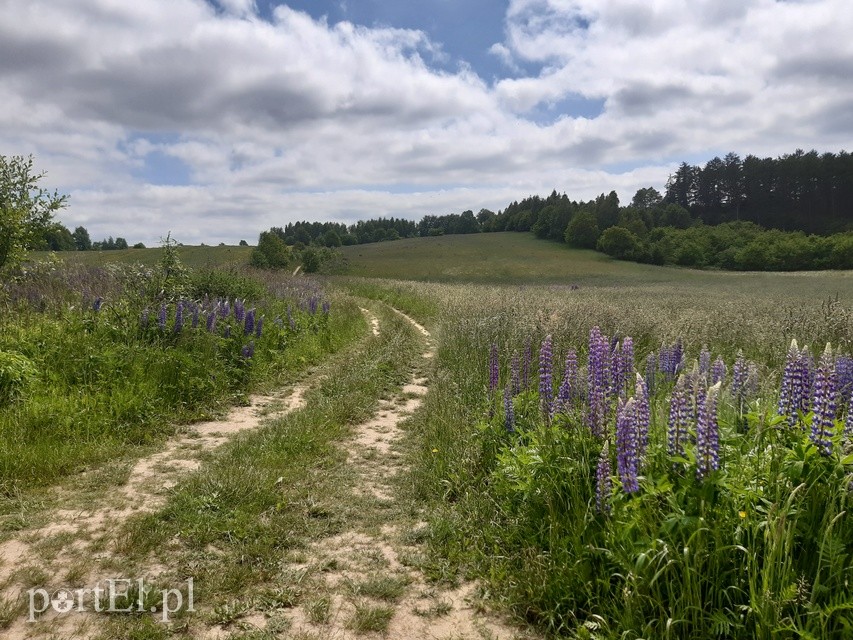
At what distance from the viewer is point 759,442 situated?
3264mm

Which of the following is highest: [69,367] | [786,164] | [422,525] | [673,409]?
[786,164]

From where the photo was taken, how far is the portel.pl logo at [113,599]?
10.8ft

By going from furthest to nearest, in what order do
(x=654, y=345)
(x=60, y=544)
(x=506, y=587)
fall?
(x=654, y=345) < (x=60, y=544) < (x=506, y=587)

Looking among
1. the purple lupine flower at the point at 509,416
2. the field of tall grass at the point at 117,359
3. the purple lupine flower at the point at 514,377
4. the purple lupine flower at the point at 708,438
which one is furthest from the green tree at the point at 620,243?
the purple lupine flower at the point at 708,438

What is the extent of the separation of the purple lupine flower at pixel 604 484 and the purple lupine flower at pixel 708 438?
0.56 meters

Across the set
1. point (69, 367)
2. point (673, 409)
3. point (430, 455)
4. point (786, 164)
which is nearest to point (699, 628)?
point (673, 409)

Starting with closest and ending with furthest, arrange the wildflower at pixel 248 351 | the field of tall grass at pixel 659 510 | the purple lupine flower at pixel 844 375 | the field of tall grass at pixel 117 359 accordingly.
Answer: the field of tall grass at pixel 659 510
the purple lupine flower at pixel 844 375
the field of tall grass at pixel 117 359
the wildflower at pixel 248 351

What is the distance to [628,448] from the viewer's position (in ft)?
10.6

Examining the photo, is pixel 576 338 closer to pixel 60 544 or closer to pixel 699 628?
pixel 699 628

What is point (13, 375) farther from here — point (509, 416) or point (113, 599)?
point (509, 416)

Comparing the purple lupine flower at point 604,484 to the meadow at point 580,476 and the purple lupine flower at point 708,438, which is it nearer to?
the meadow at point 580,476

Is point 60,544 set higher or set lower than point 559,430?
lower

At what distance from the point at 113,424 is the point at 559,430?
5.80 m

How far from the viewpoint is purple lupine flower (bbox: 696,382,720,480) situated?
2.86 metres
